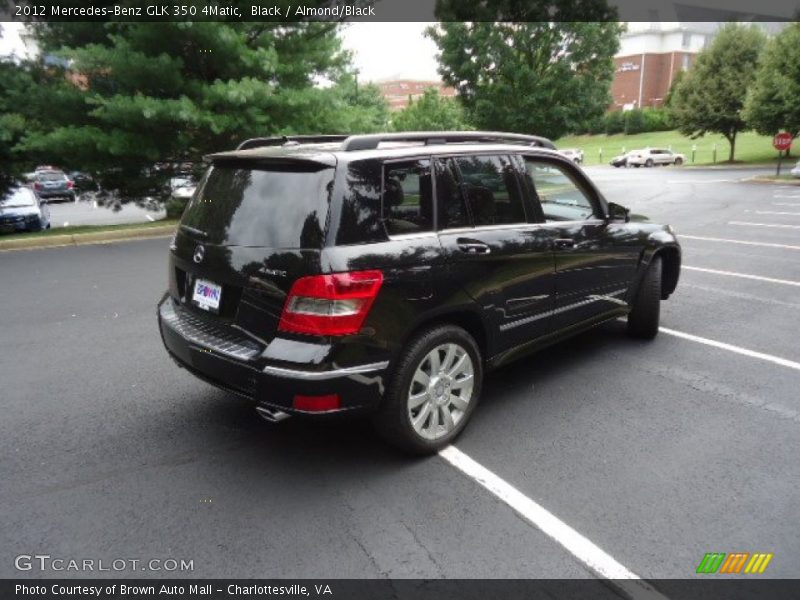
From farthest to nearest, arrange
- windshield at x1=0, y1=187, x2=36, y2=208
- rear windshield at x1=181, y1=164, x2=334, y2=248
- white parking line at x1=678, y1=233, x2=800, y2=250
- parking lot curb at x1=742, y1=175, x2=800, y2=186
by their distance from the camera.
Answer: parking lot curb at x1=742, y1=175, x2=800, y2=186, windshield at x1=0, y1=187, x2=36, y2=208, white parking line at x1=678, y1=233, x2=800, y2=250, rear windshield at x1=181, y1=164, x2=334, y2=248

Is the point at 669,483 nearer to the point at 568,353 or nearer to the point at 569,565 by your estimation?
the point at 569,565

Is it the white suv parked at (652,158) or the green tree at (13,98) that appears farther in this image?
the white suv parked at (652,158)

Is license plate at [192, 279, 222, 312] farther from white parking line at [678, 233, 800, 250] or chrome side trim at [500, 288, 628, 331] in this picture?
white parking line at [678, 233, 800, 250]

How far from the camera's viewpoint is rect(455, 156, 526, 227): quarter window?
3578 mm

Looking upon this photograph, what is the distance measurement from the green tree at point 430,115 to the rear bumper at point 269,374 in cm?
2615

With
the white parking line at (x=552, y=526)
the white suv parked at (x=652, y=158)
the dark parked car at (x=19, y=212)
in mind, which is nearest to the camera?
the white parking line at (x=552, y=526)

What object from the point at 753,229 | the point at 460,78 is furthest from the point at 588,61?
the point at 753,229

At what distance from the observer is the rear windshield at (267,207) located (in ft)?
9.68

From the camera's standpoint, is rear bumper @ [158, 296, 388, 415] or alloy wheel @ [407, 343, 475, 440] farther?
alloy wheel @ [407, 343, 475, 440]

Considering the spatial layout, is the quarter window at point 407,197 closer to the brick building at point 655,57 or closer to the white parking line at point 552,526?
the white parking line at point 552,526

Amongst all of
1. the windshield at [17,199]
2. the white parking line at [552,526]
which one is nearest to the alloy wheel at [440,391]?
the white parking line at [552,526]

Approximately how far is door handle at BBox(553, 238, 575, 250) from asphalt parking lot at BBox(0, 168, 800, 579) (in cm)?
105

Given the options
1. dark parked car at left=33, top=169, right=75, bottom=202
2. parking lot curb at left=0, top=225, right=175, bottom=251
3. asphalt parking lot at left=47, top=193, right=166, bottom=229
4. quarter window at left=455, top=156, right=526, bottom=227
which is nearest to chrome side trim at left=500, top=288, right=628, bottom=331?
quarter window at left=455, top=156, right=526, bottom=227
